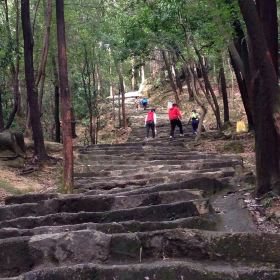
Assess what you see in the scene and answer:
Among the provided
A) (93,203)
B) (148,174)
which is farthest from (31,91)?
(93,203)

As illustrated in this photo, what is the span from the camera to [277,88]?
23.6ft

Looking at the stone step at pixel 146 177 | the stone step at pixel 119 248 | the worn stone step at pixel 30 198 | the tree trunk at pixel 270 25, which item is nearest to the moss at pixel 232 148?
the stone step at pixel 146 177

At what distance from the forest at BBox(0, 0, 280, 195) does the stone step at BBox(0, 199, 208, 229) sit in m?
1.57

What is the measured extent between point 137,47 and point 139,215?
17.7 meters

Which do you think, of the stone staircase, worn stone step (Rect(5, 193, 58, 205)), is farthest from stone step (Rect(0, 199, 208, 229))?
worn stone step (Rect(5, 193, 58, 205))

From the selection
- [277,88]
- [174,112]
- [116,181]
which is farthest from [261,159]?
[174,112]

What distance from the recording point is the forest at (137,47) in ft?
26.1

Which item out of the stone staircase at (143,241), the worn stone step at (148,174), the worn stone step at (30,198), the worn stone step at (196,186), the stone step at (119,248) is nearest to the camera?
the stone staircase at (143,241)

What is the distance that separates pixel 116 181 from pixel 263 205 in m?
5.51

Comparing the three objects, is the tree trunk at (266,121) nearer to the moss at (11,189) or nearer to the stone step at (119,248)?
the stone step at (119,248)

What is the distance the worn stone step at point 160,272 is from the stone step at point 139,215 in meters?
2.03

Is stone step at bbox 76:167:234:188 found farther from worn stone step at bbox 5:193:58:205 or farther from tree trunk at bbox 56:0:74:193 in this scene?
worn stone step at bbox 5:193:58:205

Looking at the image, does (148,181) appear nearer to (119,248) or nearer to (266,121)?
(266,121)

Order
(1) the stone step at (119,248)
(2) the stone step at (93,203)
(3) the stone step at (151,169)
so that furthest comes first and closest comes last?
(3) the stone step at (151,169) → (2) the stone step at (93,203) → (1) the stone step at (119,248)
